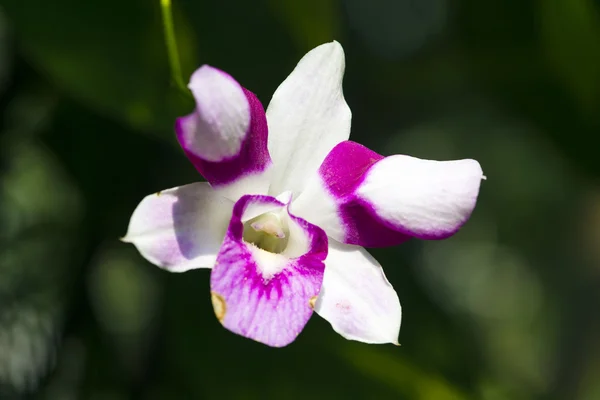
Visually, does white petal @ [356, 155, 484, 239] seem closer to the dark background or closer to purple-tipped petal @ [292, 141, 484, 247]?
purple-tipped petal @ [292, 141, 484, 247]

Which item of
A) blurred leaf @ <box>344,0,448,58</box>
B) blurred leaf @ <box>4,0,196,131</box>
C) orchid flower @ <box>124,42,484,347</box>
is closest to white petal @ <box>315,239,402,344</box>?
orchid flower @ <box>124,42,484,347</box>

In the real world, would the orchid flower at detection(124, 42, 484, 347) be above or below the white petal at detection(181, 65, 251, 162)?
below

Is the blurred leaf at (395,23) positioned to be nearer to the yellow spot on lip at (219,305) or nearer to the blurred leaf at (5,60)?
the blurred leaf at (5,60)

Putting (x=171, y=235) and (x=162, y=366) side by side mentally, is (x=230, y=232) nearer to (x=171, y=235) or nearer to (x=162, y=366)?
(x=171, y=235)

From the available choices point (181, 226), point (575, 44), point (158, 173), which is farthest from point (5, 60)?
point (575, 44)

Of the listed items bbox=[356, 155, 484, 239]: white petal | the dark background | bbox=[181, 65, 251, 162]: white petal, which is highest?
bbox=[181, 65, 251, 162]: white petal

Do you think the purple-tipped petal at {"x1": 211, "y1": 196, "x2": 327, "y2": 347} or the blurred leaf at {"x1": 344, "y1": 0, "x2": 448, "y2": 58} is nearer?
the purple-tipped petal at {"x1": 211, "y1": 196, "x2": 327, "y2": 347}
